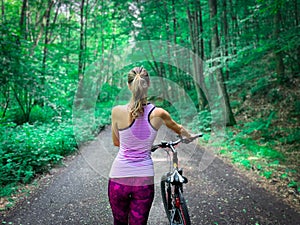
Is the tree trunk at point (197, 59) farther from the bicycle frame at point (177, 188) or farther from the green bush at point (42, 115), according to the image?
the bicycle frame at point (177, 188)

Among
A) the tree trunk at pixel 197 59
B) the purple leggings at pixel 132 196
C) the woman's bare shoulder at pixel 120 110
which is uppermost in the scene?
the tree trunk at pixel 197 59

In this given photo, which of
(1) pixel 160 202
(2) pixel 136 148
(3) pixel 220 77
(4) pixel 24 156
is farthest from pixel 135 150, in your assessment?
(3) pixel 220 77

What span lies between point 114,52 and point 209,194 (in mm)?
21953

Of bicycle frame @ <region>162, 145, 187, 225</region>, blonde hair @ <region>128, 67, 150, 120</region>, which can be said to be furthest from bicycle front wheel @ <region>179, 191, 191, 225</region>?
blonde hair @ <region>128, 67, 150, 120</region>

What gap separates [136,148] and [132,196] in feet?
1.39

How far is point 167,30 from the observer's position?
16.9 metres

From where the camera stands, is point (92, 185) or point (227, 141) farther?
point (227, 141)

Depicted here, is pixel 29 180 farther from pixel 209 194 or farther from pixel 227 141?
pixel 227 141

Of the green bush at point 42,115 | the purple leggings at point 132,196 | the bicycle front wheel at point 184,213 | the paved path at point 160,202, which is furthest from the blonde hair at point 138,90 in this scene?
the green bush at point 42,115

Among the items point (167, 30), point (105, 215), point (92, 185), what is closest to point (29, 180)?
point (92, 185)

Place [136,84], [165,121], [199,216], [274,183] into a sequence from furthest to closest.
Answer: [274,183]
[199,216]
[165,121]
[136,84]

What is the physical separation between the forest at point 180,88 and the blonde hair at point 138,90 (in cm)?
134

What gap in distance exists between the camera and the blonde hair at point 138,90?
185 centimetres

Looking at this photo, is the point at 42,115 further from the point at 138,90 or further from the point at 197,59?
the point at 138,90
